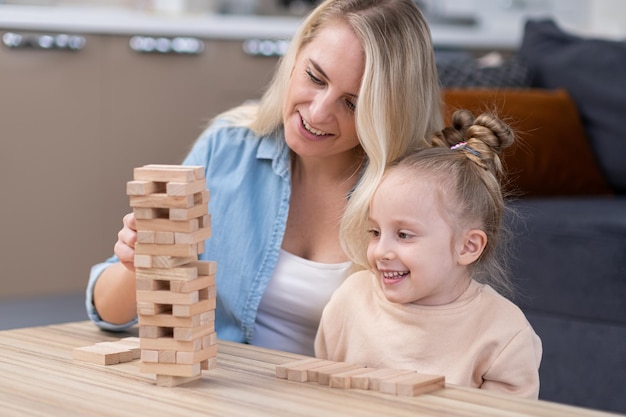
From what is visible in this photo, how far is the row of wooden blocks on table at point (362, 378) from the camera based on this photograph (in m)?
1.17

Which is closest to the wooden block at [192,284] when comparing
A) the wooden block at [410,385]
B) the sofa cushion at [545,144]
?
the wooden block at [410,385]

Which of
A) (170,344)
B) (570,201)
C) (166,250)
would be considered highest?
(166,250)

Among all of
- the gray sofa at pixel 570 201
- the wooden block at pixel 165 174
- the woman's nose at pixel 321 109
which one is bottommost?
the gray sofa at pixel 570 201

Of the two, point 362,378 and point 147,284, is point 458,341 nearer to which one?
point 362,378

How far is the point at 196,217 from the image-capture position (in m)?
1.18

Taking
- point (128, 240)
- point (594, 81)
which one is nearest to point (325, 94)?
point (128, 240)

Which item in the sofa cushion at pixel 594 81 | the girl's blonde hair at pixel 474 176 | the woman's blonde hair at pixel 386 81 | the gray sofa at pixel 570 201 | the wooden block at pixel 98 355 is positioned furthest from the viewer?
the sofa cushion at pixel 594 81

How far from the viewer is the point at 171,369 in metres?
1.18

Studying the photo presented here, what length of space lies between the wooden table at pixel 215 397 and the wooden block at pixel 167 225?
18 cm

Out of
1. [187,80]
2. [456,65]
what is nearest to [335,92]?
[456,65]

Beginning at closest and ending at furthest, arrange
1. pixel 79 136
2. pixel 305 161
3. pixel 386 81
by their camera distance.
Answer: pixel 386 81
pixel 305 161
pixel 79 136

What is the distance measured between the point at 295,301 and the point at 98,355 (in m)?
0.48

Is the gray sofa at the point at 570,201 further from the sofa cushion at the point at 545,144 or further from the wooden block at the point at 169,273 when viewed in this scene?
the wooden block at the point at 169,273

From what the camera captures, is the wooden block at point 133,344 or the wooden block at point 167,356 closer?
the wooden block at point 167,356
